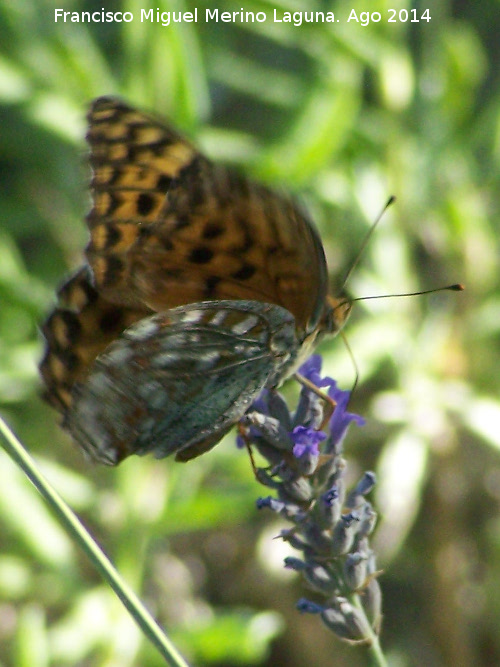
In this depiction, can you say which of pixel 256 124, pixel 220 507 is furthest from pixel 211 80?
pixel 220 507

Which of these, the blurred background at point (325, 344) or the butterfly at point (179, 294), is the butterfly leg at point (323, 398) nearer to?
the butterfly at point (179, 294)

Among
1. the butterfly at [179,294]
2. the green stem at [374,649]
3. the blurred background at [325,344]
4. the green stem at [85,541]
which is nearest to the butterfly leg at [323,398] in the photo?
the butterfly at [179,294]

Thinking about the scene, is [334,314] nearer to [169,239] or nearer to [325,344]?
[169,239]

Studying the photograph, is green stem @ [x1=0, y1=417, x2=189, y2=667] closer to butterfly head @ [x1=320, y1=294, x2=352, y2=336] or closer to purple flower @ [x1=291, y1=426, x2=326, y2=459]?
purple flower @ [x1=291, y1=426, x2=326, y2=459]

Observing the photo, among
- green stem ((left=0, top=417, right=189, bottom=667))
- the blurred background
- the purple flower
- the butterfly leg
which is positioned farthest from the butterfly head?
the blurred background

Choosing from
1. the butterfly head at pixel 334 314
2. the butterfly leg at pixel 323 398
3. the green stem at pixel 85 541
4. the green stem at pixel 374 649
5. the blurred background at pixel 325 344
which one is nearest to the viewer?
the green stem at pixel 85 541

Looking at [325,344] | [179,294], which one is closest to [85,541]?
[179,294]
